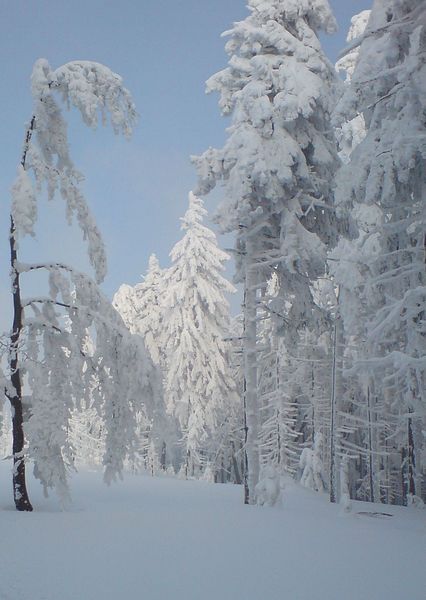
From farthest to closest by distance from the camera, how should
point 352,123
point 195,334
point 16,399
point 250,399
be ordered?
point 195,334
point 352,123
point 250,399
point 16,399

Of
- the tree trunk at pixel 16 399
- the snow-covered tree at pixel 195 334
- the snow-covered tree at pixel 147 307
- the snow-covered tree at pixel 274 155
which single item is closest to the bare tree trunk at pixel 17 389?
the tree trunk at pixel 16 399

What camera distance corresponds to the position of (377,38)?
999 centimetres

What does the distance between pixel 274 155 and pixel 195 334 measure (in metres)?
17.2

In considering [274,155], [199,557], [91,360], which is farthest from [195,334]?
[199,557]

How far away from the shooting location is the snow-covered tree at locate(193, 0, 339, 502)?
12.0 m

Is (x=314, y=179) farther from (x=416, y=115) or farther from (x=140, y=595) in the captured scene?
(x=140, y=595)

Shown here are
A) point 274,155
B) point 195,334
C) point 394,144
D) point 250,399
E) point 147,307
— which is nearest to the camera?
point 394,144

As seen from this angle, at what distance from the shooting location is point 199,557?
566cm

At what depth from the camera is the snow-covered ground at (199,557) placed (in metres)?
4.54

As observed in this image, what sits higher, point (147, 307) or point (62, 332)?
point (147, 307)

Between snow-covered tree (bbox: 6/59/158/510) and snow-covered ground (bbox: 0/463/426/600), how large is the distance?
106 centimetres

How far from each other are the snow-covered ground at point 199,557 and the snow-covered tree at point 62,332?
1.06m

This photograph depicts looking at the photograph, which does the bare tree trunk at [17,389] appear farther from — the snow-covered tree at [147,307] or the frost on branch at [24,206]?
the snow-covered tree at [147,307]

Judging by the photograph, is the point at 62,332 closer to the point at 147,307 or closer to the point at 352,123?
the point at 352,123
